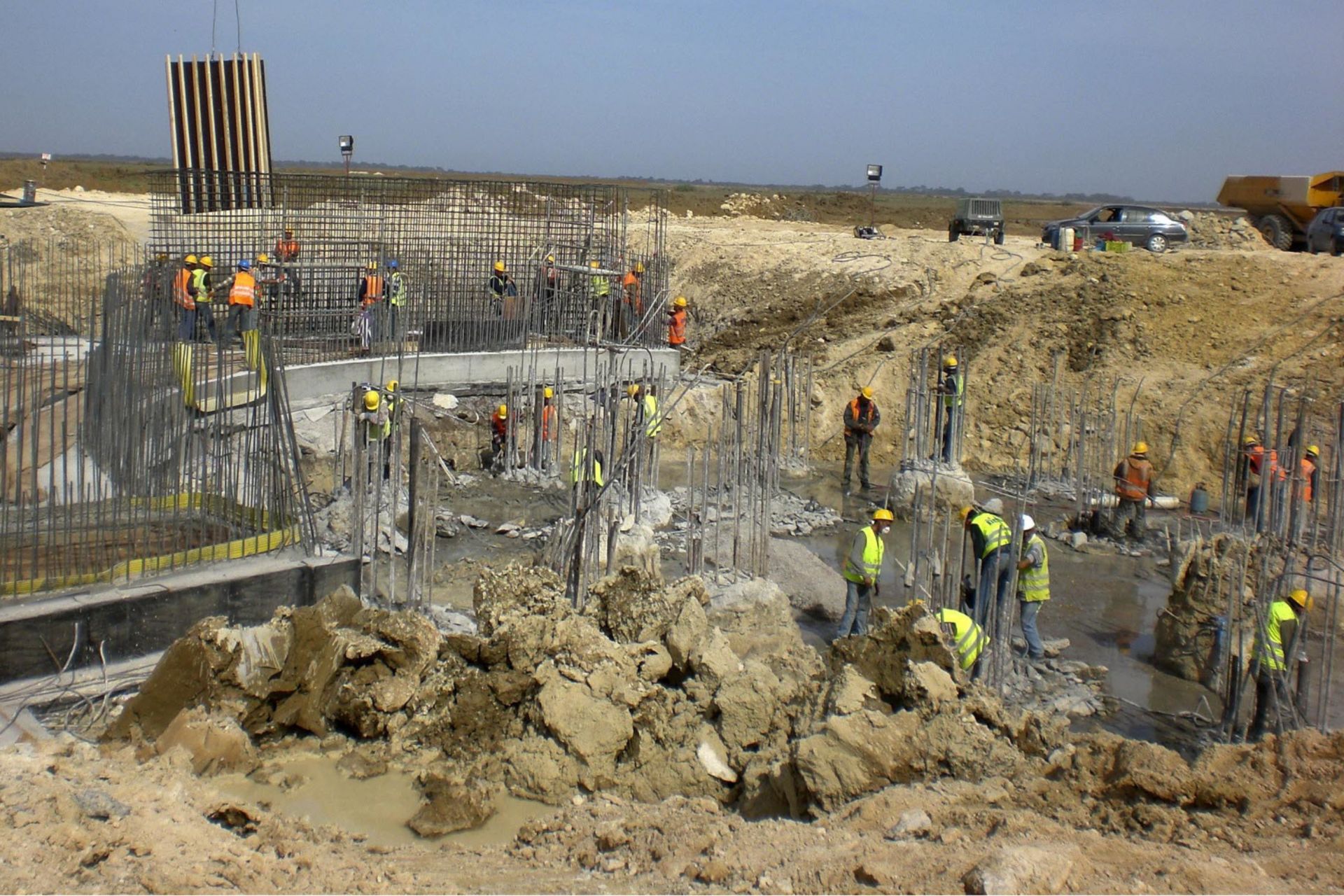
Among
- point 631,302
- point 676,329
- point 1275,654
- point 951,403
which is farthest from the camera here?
point 631,302

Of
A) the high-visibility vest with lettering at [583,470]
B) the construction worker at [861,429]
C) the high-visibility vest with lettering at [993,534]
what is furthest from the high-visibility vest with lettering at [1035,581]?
the construction worker at [861,429]

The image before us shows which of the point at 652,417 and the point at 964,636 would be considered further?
the point at 652,417

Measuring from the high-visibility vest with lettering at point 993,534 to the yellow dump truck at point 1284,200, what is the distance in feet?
68.2

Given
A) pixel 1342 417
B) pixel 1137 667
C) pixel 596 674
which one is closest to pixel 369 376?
pixel 596 674

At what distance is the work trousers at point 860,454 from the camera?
1541cm

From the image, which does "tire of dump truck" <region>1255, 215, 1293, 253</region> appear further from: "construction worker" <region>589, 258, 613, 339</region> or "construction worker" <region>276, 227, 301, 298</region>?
"construction worker" <region>276, 227, 301, 298</region>

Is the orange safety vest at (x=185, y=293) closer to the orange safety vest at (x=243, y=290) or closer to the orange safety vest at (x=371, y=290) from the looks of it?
the orange safety vest at (x=243, y=290)

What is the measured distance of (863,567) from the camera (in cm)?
923

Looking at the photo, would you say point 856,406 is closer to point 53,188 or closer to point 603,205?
point 603,205

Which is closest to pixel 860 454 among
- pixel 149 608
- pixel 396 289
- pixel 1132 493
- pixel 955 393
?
pixel 955 393

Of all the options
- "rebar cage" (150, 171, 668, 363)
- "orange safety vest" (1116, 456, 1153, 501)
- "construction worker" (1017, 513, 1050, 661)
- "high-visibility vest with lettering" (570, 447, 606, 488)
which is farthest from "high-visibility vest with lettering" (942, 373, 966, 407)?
"construction worker" (1017, 513, 1050, 661)

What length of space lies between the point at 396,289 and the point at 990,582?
9.82 m

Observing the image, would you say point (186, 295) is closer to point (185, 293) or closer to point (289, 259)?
point (185, 293)

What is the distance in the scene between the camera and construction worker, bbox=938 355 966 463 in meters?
14.5
